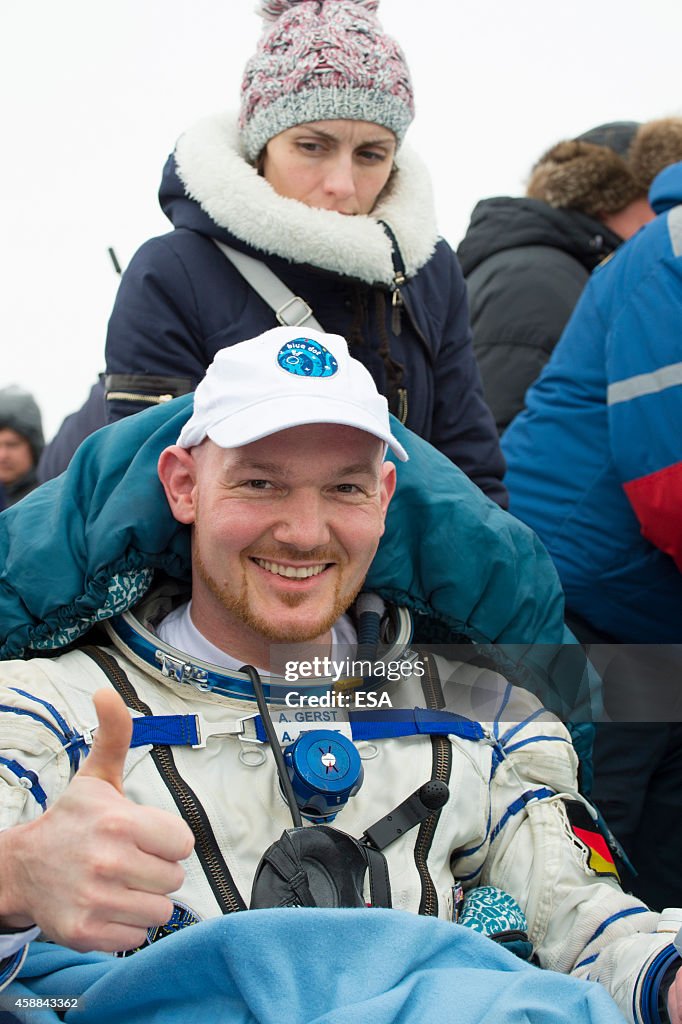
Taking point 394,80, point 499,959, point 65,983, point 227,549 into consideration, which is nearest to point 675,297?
point 394,80

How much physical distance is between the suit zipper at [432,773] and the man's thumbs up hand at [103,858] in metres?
0.60

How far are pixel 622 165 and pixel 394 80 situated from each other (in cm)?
130

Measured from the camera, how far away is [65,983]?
1763 mm

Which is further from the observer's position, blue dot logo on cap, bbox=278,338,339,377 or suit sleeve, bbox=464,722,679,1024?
blue dot logo on cap, bbox=278,338,339,377

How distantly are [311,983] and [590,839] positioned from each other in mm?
824

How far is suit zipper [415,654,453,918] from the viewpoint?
2148mm

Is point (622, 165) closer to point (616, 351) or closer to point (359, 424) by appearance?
point (616, 351)

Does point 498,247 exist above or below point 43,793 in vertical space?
above

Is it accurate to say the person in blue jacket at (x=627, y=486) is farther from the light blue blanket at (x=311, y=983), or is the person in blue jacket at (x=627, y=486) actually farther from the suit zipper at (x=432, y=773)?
the light blue blanket at (x=311, y=983)

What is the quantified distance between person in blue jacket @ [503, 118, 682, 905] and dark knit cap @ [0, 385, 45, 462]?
12.3ft

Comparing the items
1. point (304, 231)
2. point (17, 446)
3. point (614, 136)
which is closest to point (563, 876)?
point (304, 231)

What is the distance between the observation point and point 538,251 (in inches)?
159

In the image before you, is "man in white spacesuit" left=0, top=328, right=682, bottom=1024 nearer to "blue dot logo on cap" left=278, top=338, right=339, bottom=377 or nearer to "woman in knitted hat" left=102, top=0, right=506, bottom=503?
"blue dot logo on cap" left=278, top=338, right=339, bottom=377

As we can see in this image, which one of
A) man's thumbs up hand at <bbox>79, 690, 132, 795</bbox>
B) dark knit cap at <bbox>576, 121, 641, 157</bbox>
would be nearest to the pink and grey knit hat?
dark knit cap at <bbox>576, 121, 641, 157</bbox>
